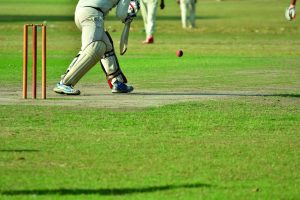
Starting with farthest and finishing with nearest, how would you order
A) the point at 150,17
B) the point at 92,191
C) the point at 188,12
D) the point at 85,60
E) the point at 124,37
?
the point at 188,12 → the point at 150,17 → the point at 124,37 → the point at 85,60 → the point at 92,191

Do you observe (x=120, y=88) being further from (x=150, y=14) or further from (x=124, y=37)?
(x=150, y=14)

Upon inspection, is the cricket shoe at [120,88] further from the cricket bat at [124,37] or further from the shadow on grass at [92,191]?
the shadow on grass at [92,191]

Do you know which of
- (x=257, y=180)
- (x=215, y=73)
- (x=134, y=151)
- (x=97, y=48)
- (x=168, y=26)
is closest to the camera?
(x=257, y=180)

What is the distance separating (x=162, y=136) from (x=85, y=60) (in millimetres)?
5344

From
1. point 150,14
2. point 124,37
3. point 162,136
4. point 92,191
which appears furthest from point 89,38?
point 150,14

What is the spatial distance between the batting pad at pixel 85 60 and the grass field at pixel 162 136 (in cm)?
45

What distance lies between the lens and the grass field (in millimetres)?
11125

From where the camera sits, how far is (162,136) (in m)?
14.8

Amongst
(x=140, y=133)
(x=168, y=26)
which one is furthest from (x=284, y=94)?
(x=168, y=26)

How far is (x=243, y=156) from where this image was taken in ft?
43.1

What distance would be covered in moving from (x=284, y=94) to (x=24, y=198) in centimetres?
1118

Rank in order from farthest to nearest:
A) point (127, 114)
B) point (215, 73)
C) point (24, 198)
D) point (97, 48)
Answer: point (215, 73) < point (97, 48) < point (127, 114) < point (24, 198)

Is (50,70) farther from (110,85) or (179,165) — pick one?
(179,165)

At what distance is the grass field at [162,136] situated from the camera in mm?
11125
